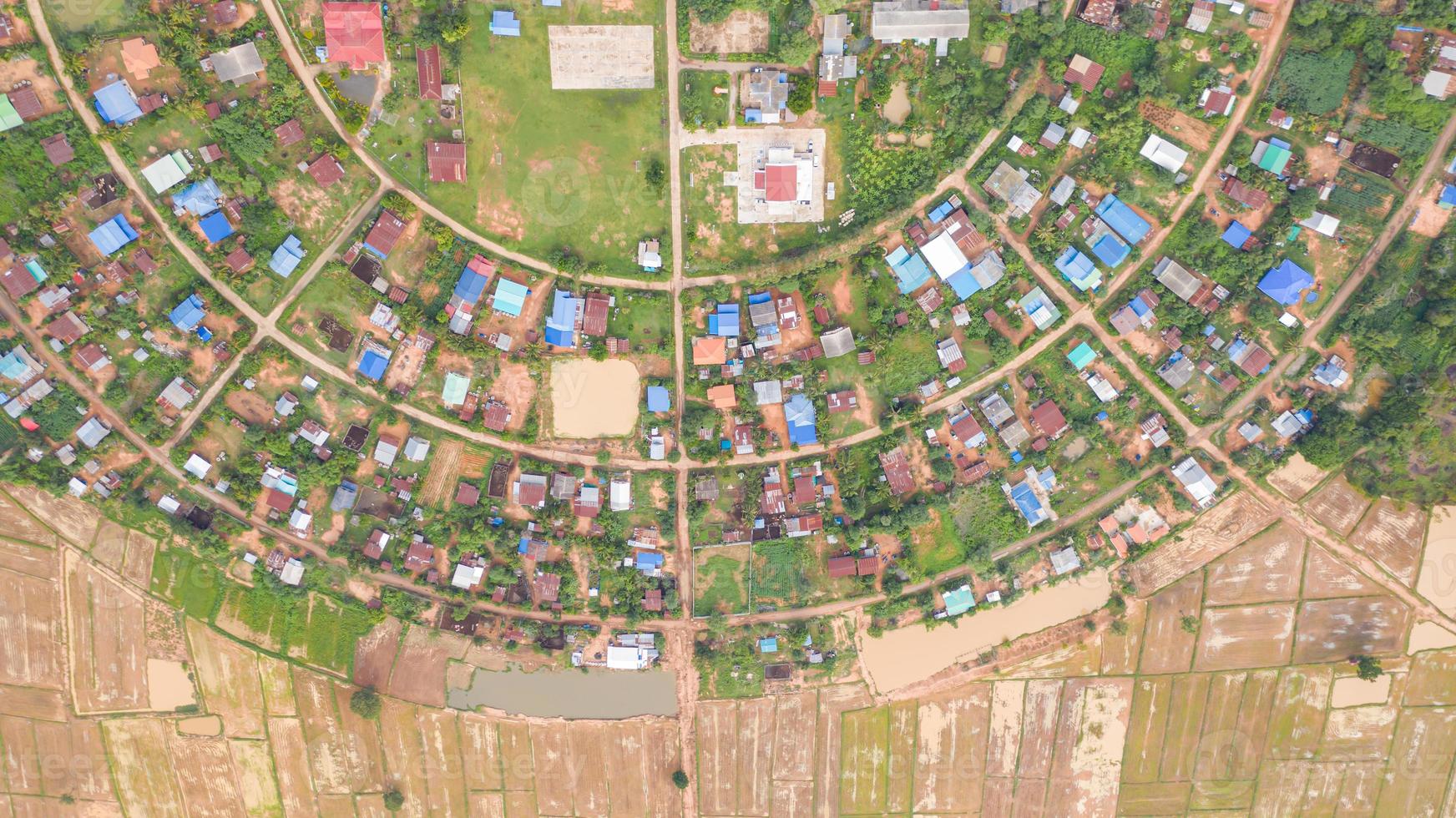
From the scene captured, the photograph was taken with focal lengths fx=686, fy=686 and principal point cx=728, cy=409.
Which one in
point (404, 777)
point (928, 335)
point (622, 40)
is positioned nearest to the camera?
point (622, 40)

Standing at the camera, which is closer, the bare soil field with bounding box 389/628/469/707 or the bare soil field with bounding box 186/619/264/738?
the bare soil field with bounding box 186/619/264/738

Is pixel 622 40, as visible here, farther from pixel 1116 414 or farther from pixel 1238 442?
pixel 1238 442

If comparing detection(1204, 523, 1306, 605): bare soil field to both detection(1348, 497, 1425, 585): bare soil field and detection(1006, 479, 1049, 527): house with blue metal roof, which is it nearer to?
detection(1348, 497, 1425, 585): bare soil field

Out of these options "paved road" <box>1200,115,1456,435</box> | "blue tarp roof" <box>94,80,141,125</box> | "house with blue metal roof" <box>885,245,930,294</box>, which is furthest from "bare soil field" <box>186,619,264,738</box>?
"paved road" <box>1200,115,1456,435</box>

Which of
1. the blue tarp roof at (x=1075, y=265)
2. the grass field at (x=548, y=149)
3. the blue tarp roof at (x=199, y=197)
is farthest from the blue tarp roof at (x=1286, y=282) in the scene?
the blue tarp roof at (x=199, y=197)

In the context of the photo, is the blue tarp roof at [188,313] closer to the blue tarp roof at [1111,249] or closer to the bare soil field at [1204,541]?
the blue tarp roof at [1111,249]

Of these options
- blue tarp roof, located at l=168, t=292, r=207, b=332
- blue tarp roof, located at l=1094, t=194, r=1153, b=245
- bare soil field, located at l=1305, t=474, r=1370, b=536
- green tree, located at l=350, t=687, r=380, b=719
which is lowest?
green tree, located at l=350, t=687, r=380, b=719

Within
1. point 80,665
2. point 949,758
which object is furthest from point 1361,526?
point 80,665
